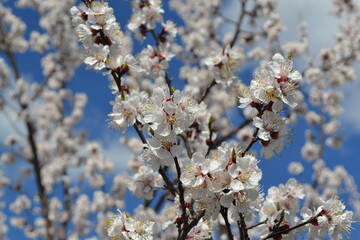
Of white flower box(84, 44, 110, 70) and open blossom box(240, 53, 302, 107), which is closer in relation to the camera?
open blossom box(240, 53, 302, 107)

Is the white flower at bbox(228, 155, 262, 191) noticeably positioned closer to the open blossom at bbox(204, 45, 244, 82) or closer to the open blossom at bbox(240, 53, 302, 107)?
the open blossom at bbox(240, 53, 302, 107)

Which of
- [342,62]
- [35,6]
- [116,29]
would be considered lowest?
[116,29]

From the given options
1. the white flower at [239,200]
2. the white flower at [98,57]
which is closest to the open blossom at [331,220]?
the white flower at [239,200]

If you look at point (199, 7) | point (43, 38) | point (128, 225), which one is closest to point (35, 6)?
point (43, 38)

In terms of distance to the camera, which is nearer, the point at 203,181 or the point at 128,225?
the point at 203,181

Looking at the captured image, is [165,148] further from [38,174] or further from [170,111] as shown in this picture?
[38,174]

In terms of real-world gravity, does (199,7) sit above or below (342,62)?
above

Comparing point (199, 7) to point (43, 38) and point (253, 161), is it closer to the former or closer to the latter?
point (43, 38)

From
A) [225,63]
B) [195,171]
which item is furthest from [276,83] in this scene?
[225,63]

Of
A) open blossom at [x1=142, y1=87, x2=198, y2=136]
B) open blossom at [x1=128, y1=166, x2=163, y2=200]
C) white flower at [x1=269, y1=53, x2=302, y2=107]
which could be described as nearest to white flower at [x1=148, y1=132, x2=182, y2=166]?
open blossom at [x1=142, y1=87, x2=198, y2=136]
